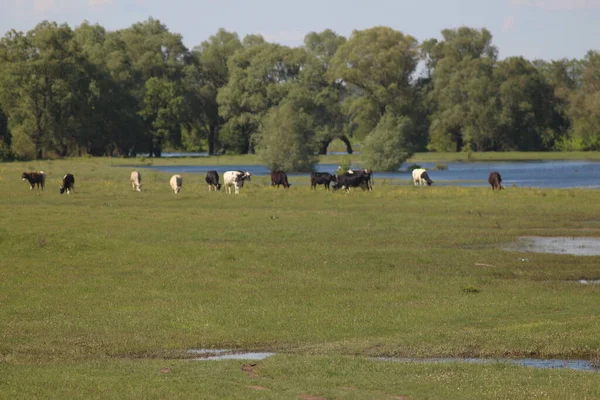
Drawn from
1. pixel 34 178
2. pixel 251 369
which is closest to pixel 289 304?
pixel 251 369

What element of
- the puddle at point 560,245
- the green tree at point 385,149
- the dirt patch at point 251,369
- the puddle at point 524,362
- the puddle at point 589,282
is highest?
the green tree at point 385,149

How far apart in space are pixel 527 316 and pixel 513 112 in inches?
4106

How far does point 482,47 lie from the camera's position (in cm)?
12369

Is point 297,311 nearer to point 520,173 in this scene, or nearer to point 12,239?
point 12,239

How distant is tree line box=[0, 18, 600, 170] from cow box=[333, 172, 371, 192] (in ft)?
154

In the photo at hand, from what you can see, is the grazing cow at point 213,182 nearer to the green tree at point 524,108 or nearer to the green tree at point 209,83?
the green tree at point 524,108

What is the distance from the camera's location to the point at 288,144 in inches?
3403

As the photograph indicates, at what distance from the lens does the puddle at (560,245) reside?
29.2 metres

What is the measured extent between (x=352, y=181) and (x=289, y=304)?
1389 inches

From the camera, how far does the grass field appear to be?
13414 millimetres

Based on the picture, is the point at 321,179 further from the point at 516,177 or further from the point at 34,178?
the point at 516,177

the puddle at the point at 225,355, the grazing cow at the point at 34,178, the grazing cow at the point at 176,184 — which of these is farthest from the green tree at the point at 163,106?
the puddle at the point at 225,355

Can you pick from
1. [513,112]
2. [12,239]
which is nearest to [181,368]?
[12,239]

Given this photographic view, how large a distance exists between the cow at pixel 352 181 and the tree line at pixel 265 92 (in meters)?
46.8
